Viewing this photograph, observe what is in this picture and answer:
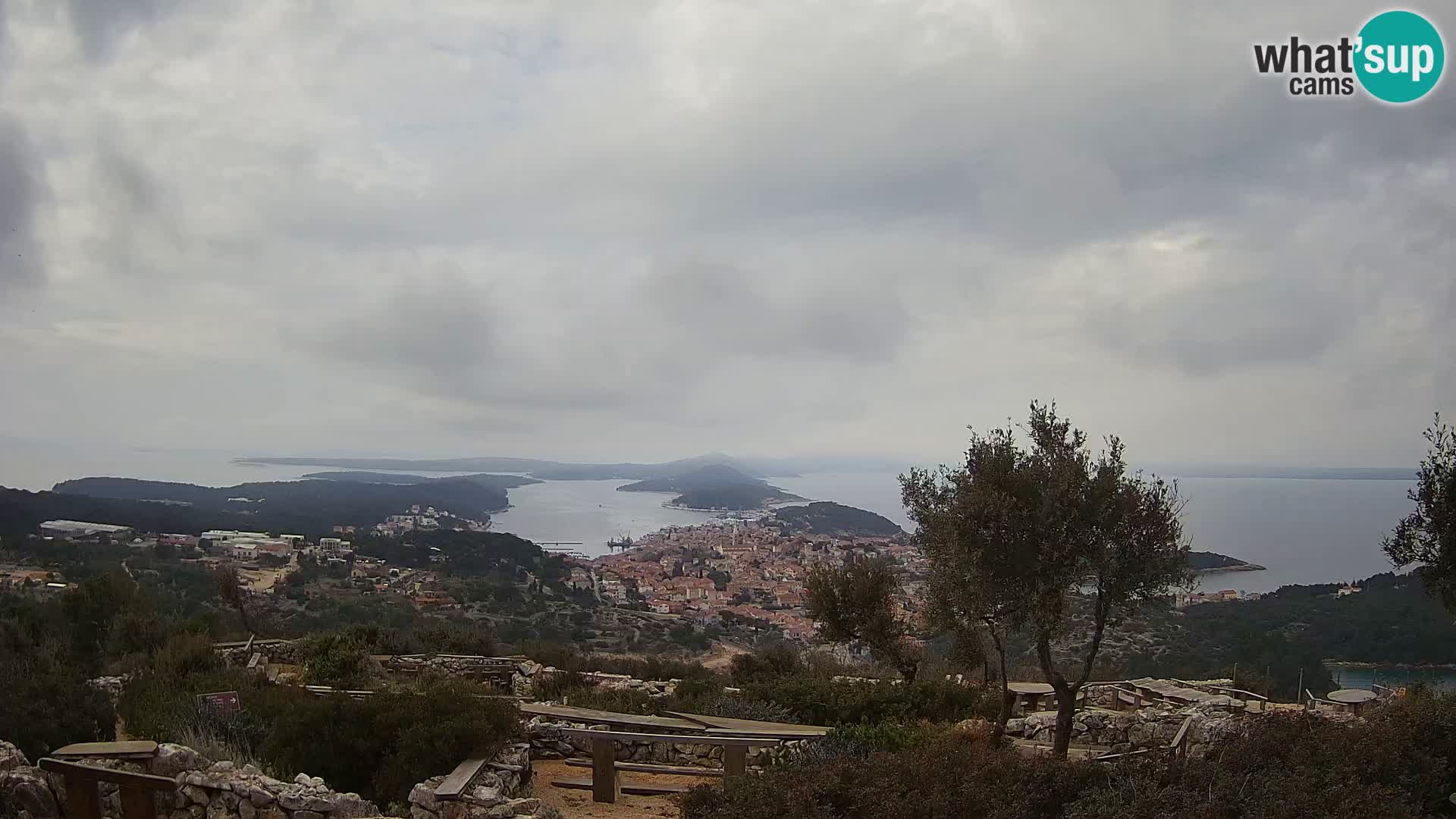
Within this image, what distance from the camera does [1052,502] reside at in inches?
325

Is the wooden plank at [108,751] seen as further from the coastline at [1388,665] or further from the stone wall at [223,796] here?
the coastline at [1388,665]

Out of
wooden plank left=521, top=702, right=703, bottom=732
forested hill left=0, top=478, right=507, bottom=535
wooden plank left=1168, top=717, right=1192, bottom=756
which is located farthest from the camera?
forested hill left=0, top=478, right=507, bottom=535

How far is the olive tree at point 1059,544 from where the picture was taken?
8344mm

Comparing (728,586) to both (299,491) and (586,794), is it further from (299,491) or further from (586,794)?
(299,491)

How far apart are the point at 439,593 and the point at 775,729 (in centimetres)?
2357

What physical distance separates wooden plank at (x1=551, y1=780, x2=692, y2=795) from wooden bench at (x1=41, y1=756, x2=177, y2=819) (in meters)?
3.81

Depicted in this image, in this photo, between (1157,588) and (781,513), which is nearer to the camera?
(1157,588)

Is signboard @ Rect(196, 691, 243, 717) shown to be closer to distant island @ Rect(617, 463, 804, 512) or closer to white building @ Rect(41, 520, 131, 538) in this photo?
white building @ Rect(41, 520, 131, 538)

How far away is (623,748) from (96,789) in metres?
A: 5.38

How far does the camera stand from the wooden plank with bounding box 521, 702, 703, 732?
9.49m

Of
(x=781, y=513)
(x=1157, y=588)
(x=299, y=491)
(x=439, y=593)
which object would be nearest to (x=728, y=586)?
(x=439, y=593)

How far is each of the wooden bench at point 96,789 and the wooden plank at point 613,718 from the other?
4554mm

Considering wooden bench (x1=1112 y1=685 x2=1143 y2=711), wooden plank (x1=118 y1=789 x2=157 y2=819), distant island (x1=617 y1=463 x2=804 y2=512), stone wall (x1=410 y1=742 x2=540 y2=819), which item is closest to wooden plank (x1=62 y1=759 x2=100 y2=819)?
wooden plank (x1=118 y1=789 x2=157 y2=819)

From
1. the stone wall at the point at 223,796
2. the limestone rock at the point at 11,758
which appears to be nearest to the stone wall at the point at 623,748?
the stone wall at the point at 223,796
